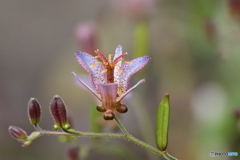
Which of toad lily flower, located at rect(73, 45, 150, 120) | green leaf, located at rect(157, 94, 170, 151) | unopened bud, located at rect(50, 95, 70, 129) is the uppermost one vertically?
toad lily flower, located at rect(73, 45, 150, 120)

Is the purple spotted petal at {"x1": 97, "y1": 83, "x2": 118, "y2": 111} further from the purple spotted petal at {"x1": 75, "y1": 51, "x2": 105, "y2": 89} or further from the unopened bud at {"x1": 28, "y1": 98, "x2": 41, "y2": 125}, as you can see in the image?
the unopened bud at {"x1": 28, "y1": 98, "x2": 41, "y2": 125}

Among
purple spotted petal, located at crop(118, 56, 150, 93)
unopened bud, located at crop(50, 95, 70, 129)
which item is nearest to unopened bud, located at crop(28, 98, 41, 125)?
unopened bud, located at crop(50, 95, 70, 129)

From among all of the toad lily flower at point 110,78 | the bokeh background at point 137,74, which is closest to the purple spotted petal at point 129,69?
the toad lily flower at point 110,78

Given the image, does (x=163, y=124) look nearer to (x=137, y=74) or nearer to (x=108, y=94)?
(x=108, y=94)

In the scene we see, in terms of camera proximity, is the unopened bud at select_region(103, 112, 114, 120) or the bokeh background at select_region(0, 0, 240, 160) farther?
the bokeh background at select_region(0, 0, 240, 160)

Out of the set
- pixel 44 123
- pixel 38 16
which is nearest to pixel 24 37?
pixel 38 16

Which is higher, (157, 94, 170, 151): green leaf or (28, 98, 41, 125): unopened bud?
(28, 98, 41, 125): unopened bud

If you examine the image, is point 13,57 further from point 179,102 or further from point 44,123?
point 179,102

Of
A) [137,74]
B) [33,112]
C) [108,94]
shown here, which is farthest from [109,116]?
[137,74]
